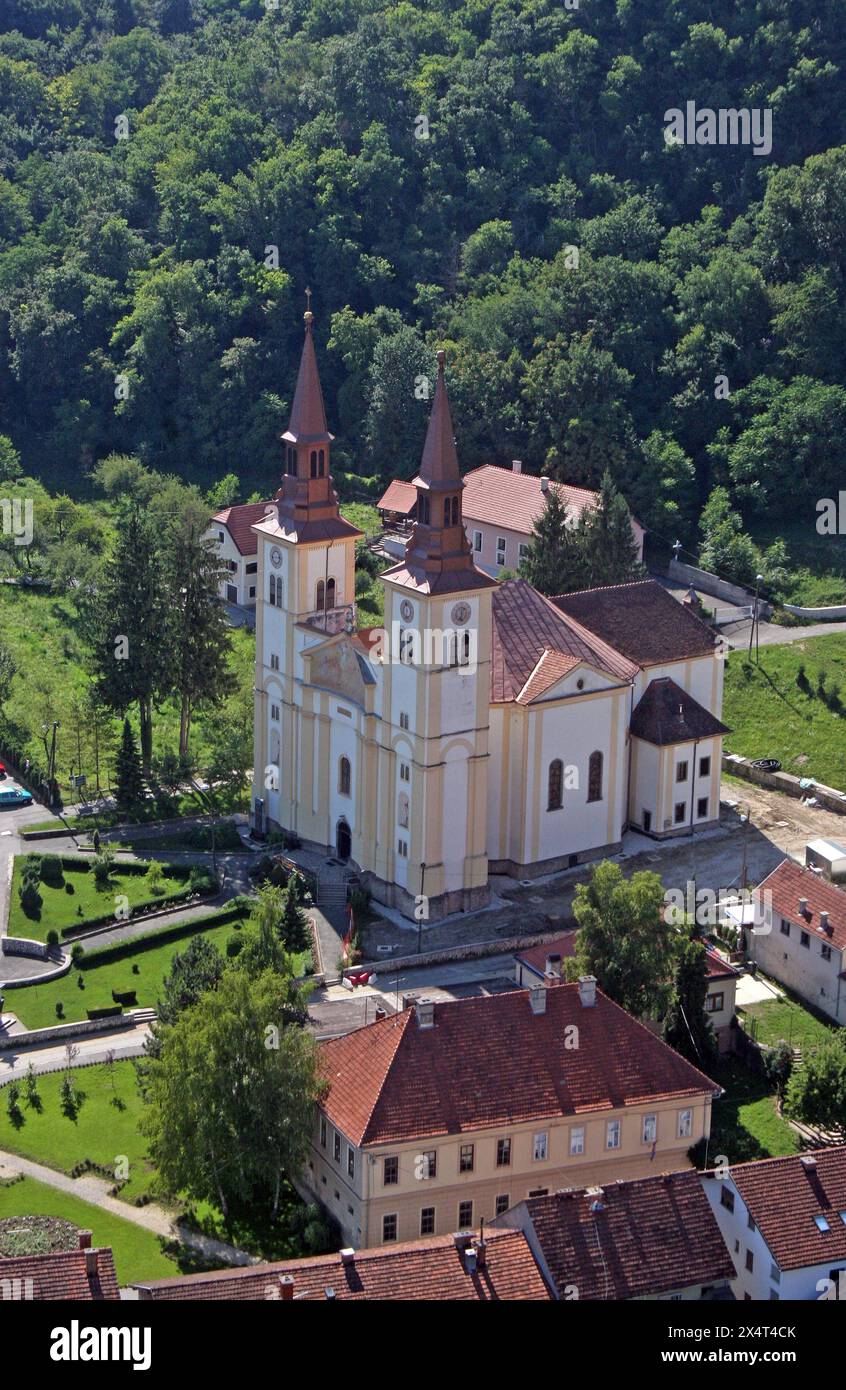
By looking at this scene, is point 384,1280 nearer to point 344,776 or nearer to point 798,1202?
point 798,1202

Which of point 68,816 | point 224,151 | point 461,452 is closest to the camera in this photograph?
point 68,816

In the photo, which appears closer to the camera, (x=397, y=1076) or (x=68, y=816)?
(x=397, y=1076)

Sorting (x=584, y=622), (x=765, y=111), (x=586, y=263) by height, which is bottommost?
(x=584, y=622)

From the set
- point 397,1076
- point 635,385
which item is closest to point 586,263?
point 635,385

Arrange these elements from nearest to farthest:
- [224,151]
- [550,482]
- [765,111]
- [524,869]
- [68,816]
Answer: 1. [524,869]
2. [68,816]
3. [550,482]
4. [765,111]
5. [224,151]

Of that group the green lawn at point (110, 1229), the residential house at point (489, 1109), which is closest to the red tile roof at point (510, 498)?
the residential house at point (489, 1109)

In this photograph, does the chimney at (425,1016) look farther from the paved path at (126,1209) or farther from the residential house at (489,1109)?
the paved path at (126,1209)

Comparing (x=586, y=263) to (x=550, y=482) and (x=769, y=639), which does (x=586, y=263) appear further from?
(x=769, y=639)
